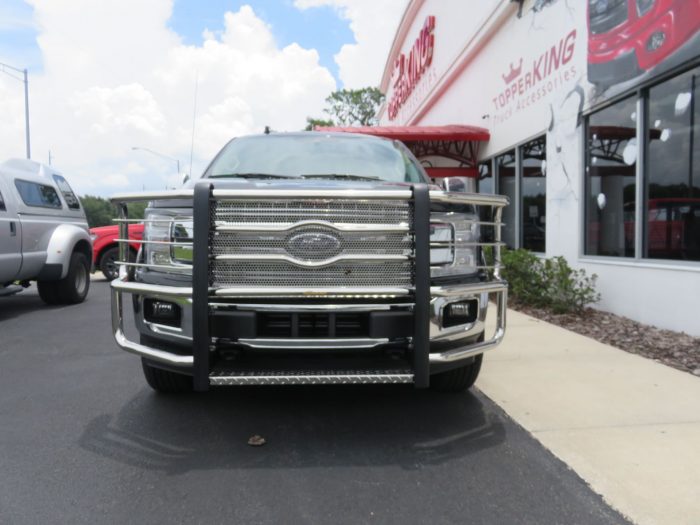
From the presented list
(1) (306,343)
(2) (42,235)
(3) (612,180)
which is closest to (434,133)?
(3) (612,180)

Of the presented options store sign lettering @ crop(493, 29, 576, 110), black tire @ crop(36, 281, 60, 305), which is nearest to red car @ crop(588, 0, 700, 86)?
store sign lettering @ crop(493, 29, 576, 110)

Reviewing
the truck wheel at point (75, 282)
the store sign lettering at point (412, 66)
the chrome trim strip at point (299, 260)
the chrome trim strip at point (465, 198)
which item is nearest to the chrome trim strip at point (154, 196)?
the chrome trim strip at point (299, 260)

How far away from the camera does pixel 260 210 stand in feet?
8.83

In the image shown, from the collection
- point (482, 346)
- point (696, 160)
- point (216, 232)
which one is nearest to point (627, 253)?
point (696, 160)

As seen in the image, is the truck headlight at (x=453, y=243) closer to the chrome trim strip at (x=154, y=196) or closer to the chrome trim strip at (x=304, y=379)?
the chrome trim strip at (x=304, y=379)

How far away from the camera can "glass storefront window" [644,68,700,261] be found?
17.3 ft

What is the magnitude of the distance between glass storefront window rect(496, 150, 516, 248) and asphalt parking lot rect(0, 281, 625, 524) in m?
6.96

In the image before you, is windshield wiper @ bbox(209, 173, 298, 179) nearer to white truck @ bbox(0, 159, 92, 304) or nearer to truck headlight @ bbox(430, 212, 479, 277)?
truck headlight @ bbox(430, 212, 479, 277)

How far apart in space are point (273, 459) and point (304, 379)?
49 centimetres

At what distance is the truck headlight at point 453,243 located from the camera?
2881 millimetres

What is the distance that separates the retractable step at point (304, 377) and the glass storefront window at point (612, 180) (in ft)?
16.0

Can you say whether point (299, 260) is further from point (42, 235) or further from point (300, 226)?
point (42, 235)

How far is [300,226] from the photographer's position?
8.68 feet

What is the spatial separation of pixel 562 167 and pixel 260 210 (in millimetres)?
6316
